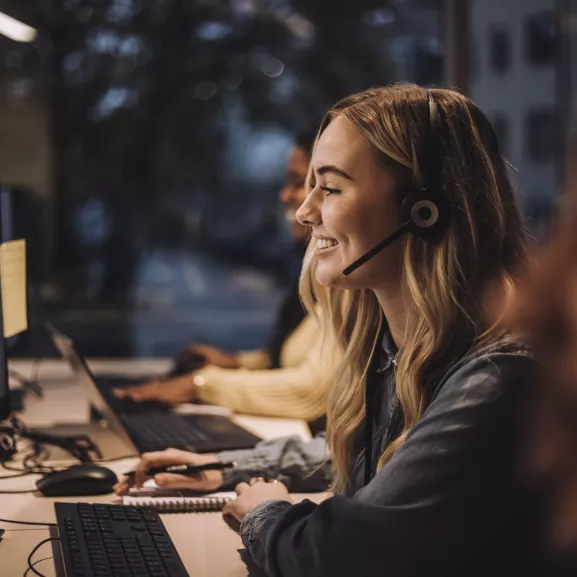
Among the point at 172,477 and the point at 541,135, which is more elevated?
the point at 541,135

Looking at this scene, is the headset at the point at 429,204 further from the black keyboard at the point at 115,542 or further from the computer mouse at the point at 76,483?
the computer mouse at the point at 76,483

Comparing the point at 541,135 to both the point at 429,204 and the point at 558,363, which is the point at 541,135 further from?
the point at 558,363

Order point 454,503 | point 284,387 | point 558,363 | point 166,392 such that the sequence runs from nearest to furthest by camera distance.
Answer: point 558,363, point 454,503, point 284,387, point 166,392

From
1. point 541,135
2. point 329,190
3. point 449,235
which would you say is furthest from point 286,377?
point 541,135

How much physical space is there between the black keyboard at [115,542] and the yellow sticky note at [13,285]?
0.58 m

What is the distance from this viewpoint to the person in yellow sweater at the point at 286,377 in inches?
85.2

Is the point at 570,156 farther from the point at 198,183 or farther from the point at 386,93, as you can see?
the point at 198,183

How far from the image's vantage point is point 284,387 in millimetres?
2166

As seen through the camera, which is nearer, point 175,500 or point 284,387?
point 175,500

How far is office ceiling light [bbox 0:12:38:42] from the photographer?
2.20 meters

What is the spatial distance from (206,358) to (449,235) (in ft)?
5.27

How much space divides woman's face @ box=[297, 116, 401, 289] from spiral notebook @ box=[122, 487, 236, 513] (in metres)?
0.43

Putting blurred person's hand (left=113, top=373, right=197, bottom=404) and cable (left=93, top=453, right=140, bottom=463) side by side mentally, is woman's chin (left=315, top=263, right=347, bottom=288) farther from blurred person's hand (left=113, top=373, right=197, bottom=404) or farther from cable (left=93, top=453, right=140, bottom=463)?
blurred person's hand (left=113, top=373, right=197, bottom=404)

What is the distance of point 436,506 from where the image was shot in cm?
94
